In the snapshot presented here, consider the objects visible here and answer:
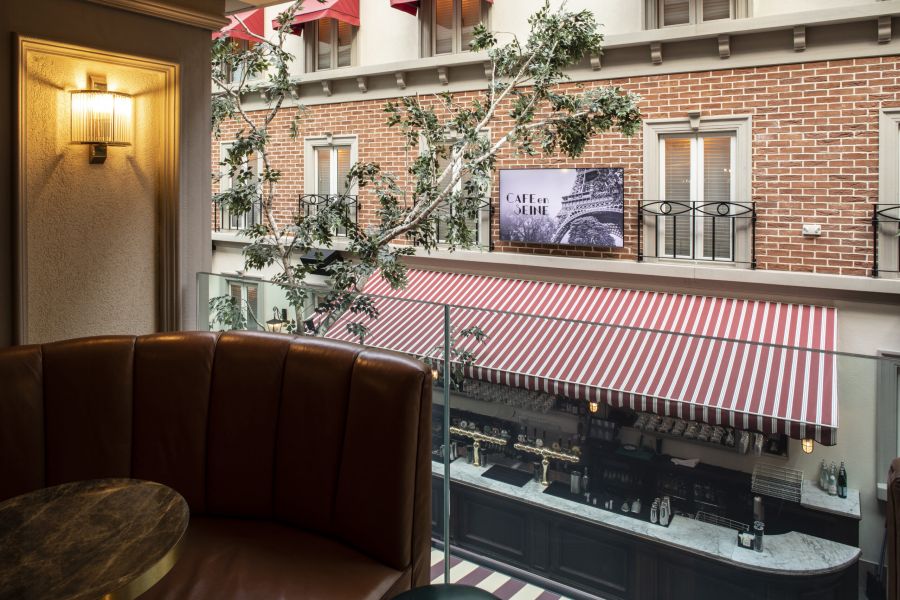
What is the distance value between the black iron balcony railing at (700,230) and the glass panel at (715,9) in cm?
182

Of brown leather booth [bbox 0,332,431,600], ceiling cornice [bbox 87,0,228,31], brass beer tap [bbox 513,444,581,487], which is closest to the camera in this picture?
brown leather booth [bbox 0,332,431,600]

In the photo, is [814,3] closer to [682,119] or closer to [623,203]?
[682,119]

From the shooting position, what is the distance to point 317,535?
90.3 inches

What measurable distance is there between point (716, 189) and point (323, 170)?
5.28 metres

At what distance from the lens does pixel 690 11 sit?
688 centimetres

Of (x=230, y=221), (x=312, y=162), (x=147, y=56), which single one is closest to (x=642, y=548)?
(x=147, y=56)

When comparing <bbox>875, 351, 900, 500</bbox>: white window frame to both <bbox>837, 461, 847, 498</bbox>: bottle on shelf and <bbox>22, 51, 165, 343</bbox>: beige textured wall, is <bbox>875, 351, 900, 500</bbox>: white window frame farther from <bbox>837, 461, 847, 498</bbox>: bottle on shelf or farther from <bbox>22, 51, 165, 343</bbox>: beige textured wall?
<bbox>22, 51, 165, 343</bbox>: beige textured wall

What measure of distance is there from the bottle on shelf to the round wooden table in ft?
5.50

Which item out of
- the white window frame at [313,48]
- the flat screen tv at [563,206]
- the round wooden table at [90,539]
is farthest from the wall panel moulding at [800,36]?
the round wooden table at [90,539]

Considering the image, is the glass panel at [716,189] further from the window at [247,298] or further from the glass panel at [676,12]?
the window at [247,298]

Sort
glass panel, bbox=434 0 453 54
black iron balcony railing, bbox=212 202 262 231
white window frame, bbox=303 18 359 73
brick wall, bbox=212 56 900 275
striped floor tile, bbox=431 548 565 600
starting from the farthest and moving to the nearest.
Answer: black iron balcony railing, bbox=212 202 262 231 → white window frame, bbox=303 18 359 73 → glass panel, bbox=434 0 453 54 → brick wall, bbox=212 56 900 275 → striped floor tile, bbox=431 548 565 600

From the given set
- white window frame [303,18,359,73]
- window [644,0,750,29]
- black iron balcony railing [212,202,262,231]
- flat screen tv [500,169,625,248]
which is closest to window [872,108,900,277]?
window [644,0,750,29]

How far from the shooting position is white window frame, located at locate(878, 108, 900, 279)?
A: 19.7ft

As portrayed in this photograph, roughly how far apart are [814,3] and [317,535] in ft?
21.2
